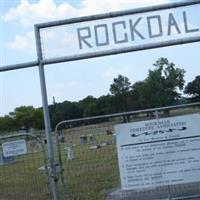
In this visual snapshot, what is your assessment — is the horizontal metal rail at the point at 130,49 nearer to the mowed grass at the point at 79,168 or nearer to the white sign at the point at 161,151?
the white sign at the point at 161,151

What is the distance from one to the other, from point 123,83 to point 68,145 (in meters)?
52.8

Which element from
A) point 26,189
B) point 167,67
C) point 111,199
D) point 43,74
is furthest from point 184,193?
point 167,67

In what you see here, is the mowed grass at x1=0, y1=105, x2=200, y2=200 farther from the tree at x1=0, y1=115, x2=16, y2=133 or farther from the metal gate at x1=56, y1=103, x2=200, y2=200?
the tree at x1=0, y1=115, x2=16, y2=133

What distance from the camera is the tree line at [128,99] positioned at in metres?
19.0

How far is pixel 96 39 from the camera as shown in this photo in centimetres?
797

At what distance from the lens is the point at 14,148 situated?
895cm

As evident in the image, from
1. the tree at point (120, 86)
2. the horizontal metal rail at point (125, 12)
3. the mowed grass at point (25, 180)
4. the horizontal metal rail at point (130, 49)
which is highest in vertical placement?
the tree at point (120, 86)

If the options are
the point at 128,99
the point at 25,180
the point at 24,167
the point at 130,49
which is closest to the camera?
the point at 130,49

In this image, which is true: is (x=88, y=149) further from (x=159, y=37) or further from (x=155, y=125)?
(x=159, y=37)

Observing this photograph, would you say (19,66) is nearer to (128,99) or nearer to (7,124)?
(128,99)

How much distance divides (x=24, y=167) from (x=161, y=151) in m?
4.11

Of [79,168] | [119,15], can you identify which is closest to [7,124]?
[79,168]

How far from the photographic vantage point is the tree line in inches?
747

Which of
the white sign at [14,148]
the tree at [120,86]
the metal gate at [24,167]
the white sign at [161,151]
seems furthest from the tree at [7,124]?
the white sign at [161,151]
